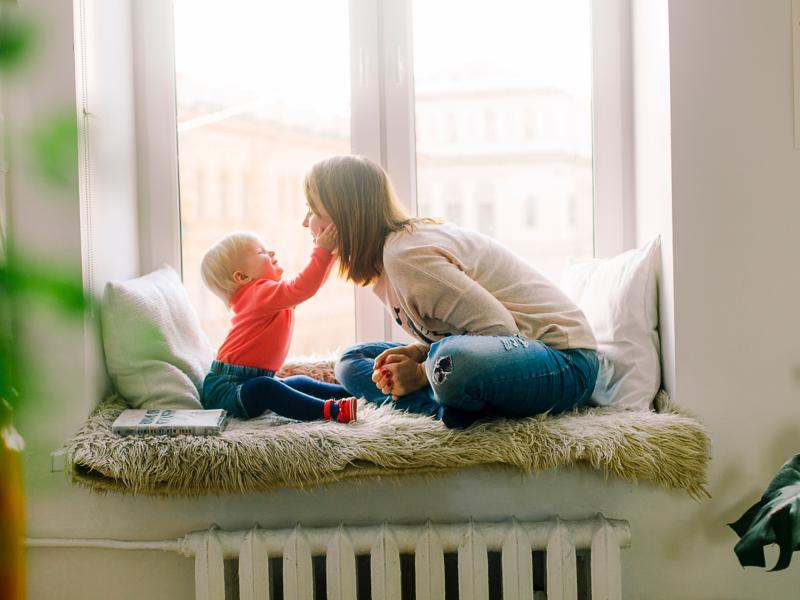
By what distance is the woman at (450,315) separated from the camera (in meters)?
1.45

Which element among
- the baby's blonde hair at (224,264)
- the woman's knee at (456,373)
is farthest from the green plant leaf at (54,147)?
the baby's blonde hair at (224,264)

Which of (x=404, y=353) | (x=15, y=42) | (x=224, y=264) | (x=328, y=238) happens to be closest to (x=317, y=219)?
(x=328, y=238)

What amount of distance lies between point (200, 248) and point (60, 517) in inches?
31.1

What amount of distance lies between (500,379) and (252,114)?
106cm

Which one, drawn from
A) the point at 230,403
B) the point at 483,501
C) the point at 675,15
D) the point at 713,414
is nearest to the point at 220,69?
the point at 230,403

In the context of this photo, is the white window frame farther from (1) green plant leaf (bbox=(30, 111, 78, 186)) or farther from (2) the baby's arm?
(1) green plant leaf (bbox=(30, 111, 78, 186))

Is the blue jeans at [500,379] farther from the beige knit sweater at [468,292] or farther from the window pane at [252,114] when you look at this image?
the window pane at [252,114]

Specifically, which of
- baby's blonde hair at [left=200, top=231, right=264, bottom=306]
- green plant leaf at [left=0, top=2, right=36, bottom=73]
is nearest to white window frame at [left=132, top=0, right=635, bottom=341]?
baby's blonde hair at [left=200, top=231, right=264, bottom=306]

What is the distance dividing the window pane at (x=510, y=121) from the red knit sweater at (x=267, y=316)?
1.44 ft

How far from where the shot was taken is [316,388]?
179 cm

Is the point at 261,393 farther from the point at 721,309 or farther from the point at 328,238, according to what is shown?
the point at 721,309

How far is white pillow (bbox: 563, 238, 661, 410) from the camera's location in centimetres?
165

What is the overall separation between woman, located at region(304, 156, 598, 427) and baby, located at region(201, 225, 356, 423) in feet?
0.29

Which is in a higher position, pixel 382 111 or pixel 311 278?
pixel 382 111
